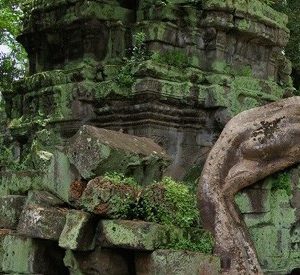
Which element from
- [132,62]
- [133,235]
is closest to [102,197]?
[133,235]

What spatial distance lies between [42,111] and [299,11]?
10147mm

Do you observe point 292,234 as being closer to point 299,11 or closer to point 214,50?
point 214,50

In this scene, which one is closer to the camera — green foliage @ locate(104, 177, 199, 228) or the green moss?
Answer: green foliage @ locate(104, 177, 199, 228)

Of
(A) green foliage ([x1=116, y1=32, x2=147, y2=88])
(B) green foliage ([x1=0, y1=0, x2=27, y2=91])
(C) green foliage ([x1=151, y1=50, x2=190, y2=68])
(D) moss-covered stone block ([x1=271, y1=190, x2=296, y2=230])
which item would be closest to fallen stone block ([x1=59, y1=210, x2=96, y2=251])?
(D) moss-covered stone block ([x1=271, y1=190, x2=296, y2=230])

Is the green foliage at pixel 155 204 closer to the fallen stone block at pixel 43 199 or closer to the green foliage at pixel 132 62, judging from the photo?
the fallen stone block at pixel 43 199

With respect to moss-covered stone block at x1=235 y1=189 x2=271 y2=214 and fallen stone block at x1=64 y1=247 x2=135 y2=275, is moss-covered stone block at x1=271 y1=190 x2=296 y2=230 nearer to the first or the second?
moss-covered stone block at x1=235 y1=189 x2=271 y2=214

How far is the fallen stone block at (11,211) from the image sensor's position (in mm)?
5406

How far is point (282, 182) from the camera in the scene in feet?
18.0

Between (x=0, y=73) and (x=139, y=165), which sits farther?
(x=0, y=73)

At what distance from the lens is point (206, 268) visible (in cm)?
442

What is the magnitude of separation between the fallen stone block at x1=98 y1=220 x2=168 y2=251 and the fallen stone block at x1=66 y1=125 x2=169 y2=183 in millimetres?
494

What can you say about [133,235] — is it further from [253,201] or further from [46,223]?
[253,201]

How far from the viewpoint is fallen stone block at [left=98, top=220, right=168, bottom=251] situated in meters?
4.43

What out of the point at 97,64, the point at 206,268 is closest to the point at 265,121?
the point at 206,268
